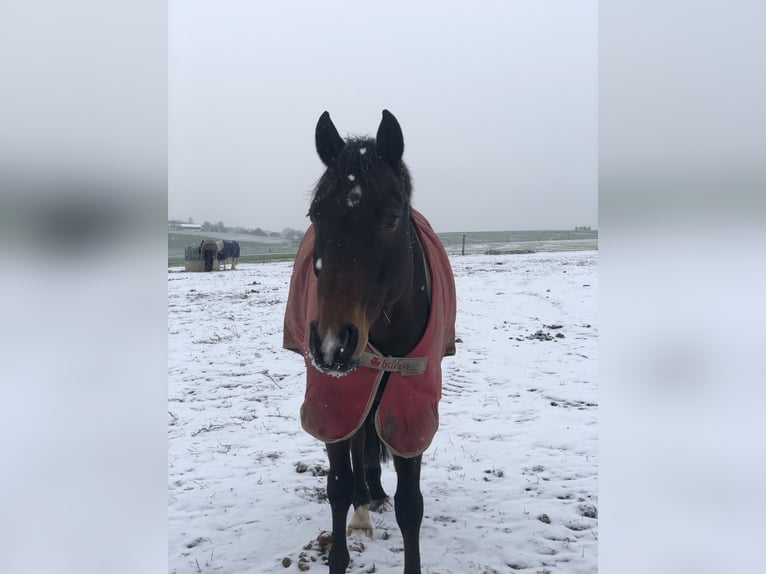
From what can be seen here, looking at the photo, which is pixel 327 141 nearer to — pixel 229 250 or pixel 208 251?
pixel 208 251

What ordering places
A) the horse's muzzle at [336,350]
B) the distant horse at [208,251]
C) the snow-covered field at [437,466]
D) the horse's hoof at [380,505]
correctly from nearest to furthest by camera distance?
the horse's muzzle at [336,350], the snow-covered field at [437,466], the horse's hoof at [380,505], the distant horse at [208,251]

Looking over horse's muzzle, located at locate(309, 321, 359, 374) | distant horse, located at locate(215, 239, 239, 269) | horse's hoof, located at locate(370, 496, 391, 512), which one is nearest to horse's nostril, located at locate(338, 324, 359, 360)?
horse's muzzle, located at locate(309, 321, 359, 374)

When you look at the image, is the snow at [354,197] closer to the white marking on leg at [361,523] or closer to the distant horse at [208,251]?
the white marking on leg at [361,523]

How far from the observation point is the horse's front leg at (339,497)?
2346 millimetres

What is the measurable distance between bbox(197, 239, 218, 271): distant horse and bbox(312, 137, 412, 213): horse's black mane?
17.1 metres

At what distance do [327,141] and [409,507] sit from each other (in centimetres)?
185

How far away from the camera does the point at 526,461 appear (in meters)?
3.42

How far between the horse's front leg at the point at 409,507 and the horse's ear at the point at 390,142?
58.4 inches

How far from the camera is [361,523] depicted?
2.79m

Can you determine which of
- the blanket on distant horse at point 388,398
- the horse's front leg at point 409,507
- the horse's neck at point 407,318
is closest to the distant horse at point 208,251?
the blanket on distant horse at point 388,398

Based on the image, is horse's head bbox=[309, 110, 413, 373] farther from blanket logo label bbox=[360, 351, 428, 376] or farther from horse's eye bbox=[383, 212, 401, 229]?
blanket logo label bbox=[360, 351, 428, 376]
